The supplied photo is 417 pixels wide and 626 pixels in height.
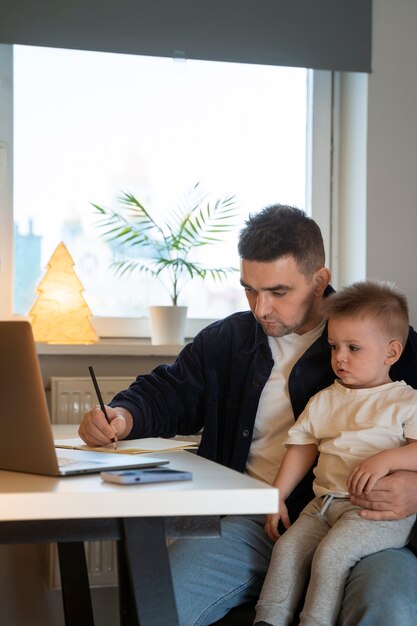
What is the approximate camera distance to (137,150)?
9.53 feet

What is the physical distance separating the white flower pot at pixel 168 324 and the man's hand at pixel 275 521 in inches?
42.4

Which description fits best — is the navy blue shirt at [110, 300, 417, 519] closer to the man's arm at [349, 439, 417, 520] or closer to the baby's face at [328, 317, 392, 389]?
the baby's face at [328, 317, 392, 389]

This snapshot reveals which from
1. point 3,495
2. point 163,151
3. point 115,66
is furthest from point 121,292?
point 3,495

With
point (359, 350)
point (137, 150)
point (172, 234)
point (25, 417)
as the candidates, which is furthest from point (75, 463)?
point (137, 150)

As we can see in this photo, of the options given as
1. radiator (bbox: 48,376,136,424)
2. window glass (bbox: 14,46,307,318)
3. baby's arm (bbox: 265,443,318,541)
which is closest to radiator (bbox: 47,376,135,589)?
radiator (bbox: 48,376,136,424)

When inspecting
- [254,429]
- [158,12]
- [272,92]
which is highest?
[158,12]

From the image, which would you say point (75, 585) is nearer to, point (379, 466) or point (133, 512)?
point (379, 466)

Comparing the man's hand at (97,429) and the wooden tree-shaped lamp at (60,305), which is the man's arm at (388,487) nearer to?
the man's hand at (97,429)

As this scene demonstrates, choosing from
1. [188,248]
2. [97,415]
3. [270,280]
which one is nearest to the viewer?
[97,415]

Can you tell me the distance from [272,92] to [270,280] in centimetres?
128

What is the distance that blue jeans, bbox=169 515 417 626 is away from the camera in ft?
4.59

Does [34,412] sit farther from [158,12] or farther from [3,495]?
[158,12]

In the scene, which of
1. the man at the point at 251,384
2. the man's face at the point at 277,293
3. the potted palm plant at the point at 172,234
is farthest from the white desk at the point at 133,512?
the potted palm plant at the point at 172,234

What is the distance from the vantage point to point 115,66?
9.47 feet
